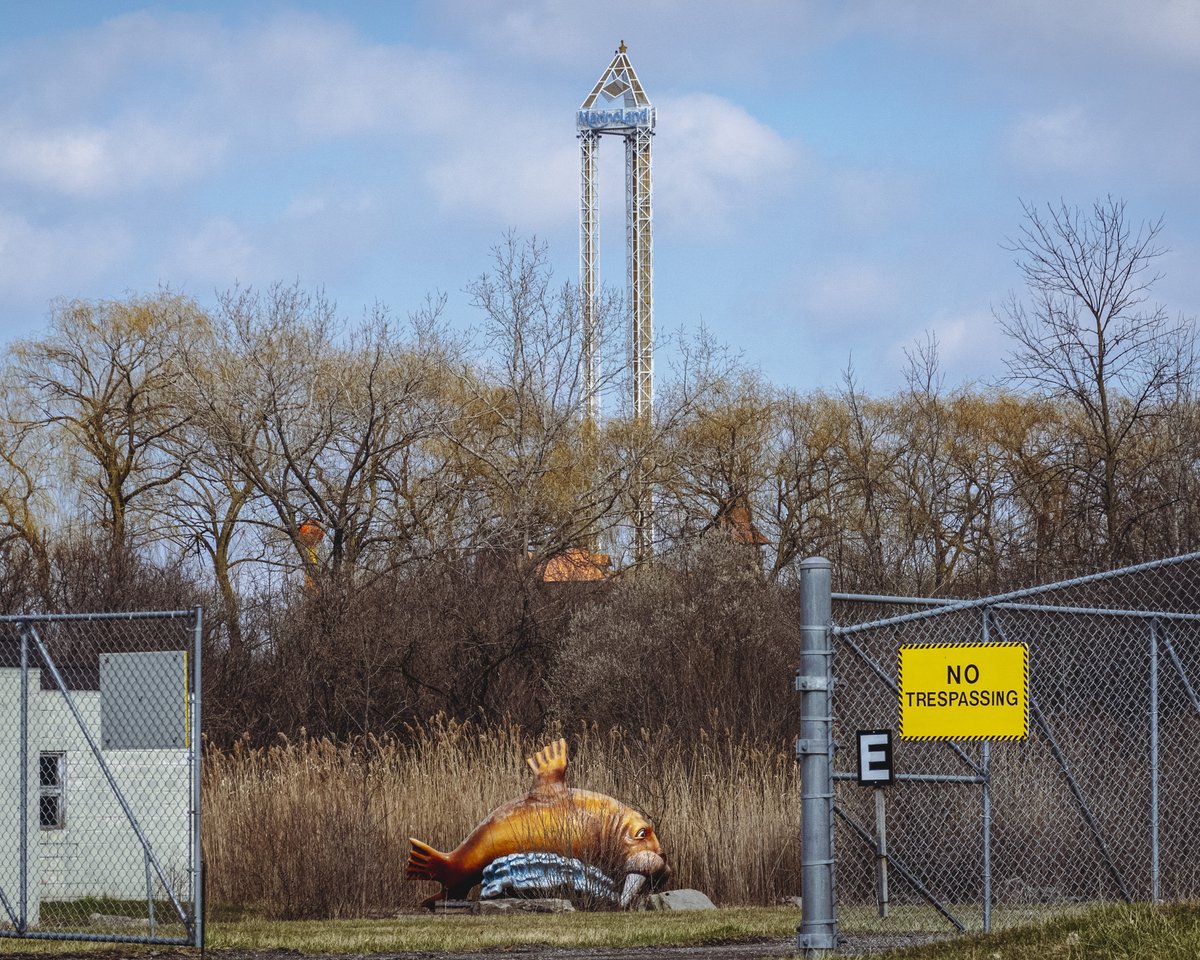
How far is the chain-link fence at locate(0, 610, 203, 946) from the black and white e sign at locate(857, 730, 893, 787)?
13.0 ft

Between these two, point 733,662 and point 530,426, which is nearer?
point 733,662

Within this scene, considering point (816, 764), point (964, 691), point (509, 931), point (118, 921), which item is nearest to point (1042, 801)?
point (509, 931)

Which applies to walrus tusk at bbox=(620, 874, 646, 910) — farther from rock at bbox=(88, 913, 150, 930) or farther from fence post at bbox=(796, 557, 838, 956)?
fence post at bbox=(796, 557, 838, 956)

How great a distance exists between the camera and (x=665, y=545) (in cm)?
3697

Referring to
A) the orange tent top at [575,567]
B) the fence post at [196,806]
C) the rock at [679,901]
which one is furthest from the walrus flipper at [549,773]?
the orange tent top at [575,567]

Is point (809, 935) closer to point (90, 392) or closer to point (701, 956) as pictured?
point (701, 956)

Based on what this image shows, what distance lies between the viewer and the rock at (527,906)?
15367 millimetres

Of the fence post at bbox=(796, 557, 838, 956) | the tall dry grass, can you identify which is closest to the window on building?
the tall dry grass

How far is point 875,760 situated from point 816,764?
34 cm

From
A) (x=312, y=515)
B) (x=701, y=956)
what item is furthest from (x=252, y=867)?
(x=312, y=515)

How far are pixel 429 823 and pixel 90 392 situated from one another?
26630mm

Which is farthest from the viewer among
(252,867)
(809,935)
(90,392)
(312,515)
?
(90,392)

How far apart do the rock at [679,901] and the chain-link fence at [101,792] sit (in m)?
4.36

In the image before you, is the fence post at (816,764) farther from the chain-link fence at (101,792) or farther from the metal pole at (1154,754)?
the chain-link fence at (101,792)
